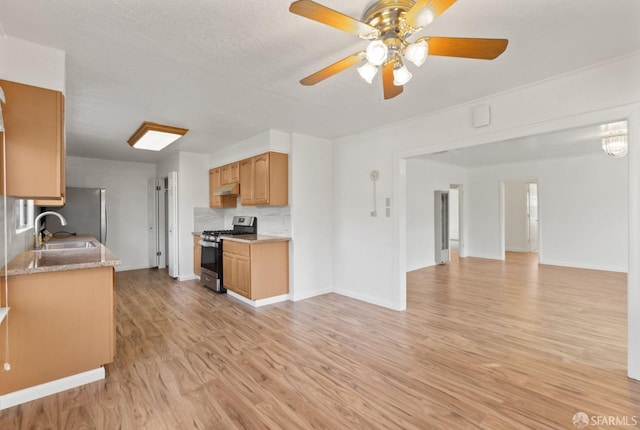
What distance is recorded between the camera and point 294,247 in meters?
4.33

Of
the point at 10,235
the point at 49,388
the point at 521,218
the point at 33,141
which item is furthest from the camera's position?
the point at 521,218

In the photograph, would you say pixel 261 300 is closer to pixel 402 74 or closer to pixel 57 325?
pixel 57 325

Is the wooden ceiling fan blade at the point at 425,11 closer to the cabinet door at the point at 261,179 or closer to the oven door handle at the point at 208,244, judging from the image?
the cabinet door at the point at 261,179

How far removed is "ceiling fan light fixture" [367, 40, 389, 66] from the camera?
1.48 m

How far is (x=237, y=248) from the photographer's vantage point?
4.34 metres

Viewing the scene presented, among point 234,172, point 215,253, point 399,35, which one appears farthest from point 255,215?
point 399,35

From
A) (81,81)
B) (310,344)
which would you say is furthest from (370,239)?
(81,81)

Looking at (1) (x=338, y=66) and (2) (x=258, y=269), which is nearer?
(1) (x=338, y=66)

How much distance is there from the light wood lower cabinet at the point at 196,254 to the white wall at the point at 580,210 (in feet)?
23.4

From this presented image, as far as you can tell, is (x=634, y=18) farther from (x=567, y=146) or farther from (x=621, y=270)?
(x=621, y=270)

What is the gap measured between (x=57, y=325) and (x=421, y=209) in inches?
251

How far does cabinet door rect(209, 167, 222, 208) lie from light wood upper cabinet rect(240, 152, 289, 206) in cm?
121

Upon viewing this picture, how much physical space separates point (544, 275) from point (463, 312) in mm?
3201

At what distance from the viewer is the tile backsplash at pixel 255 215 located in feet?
15.0
